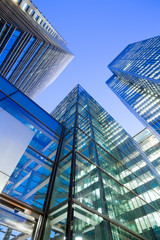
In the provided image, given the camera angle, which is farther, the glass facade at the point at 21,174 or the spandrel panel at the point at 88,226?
the glass facade at the point at 21,174

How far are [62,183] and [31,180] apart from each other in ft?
4.08

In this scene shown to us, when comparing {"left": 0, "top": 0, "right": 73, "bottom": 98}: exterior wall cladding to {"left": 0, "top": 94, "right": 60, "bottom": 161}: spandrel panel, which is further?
{"left": 0, "top": 0, "right": 73, "bottom": 98}: exterior wall cladding

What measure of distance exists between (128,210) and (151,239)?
1478 mm

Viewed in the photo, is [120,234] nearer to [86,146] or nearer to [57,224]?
[57,224]

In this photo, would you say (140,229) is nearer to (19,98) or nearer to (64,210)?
(64,210)

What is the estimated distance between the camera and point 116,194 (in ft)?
23.1

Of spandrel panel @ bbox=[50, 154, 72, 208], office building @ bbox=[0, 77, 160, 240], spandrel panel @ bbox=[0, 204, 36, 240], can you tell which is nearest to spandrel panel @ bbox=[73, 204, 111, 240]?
office building @ bbox=[0, 77, 160, 240]

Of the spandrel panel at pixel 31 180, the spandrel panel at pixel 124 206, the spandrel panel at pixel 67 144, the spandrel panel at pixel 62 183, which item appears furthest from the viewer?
the spandrel panel at pixel 67 144

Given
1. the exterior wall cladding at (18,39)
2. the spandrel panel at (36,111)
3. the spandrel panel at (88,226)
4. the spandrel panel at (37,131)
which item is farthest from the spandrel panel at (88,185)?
the exterior wall cladding at (18,39)

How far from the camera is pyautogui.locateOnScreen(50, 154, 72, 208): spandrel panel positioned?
5340 millimetres

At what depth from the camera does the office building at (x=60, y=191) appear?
15.4 feet

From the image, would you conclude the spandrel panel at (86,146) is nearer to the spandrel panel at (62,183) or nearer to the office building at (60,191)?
the office building at (60,191)

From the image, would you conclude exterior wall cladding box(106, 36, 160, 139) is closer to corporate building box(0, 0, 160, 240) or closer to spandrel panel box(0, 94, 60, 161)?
corporate building box(0, 0, 160, 240)

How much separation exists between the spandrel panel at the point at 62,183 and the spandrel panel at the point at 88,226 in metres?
0.73
